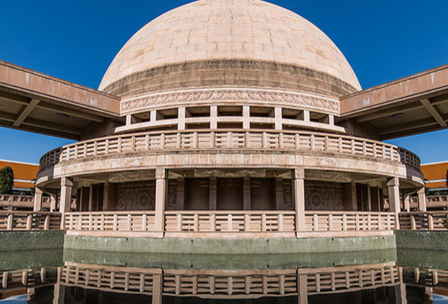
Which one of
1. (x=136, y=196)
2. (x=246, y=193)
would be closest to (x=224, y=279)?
(x=246, y=193)

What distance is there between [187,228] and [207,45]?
14.1 metres

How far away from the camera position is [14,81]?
19391 millimetres

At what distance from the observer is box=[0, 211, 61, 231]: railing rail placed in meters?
18.4

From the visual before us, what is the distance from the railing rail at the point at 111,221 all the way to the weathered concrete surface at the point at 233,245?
26.8 inches

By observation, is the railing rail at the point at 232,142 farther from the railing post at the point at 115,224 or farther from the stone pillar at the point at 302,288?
the stone pillar at the point at 302,288

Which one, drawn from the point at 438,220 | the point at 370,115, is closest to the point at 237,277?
the point at 438,220

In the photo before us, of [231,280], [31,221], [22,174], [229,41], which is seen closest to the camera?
[231,280]

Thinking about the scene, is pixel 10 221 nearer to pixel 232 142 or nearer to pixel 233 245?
pixel 233 245

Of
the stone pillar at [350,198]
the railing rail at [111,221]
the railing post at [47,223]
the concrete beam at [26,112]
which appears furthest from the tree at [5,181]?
the stone pillar at [350,198]

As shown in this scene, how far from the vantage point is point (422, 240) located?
59.2 feet

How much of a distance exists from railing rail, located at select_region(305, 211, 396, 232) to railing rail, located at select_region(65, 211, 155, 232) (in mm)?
6850

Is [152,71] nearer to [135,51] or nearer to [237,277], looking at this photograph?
[135,51]

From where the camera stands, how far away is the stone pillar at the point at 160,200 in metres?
17.0

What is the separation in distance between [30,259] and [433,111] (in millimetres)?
21389
